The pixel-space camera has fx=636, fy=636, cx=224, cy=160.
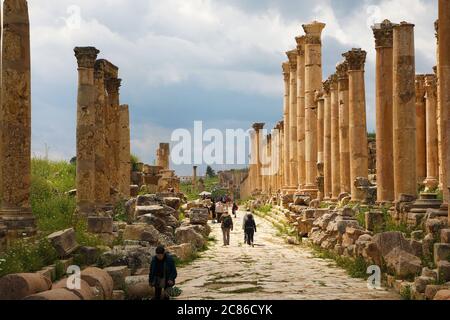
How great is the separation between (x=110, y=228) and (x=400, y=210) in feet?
28.3

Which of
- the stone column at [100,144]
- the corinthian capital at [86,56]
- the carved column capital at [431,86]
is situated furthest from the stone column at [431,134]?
the corinthian capital at [86,56]

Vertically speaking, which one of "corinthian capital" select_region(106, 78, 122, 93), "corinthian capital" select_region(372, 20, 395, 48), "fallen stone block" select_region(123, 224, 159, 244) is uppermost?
"corinthian capital" select_region(372, 20, 395, 48)

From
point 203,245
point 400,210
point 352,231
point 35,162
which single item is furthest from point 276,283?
point 35,162

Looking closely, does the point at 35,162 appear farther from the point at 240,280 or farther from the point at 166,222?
the point at 240,280

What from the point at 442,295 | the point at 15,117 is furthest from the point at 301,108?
the point at 442,295

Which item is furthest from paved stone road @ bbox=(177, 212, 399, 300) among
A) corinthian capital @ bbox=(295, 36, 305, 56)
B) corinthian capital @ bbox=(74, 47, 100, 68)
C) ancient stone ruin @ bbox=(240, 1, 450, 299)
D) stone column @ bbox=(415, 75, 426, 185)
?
corinthian capital @ bbox=(295, 36, 305, 56)

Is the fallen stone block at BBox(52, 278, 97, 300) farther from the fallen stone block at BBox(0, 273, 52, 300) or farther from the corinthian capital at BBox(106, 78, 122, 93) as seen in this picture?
the corinthian capital at BBox(106, 78, 122, 93)

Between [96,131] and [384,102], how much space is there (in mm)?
10792

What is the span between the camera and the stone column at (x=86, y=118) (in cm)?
2308

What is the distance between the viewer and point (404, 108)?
20266mm

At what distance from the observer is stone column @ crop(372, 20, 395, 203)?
22031 mm

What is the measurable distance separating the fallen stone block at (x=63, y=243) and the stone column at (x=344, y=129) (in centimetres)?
1684

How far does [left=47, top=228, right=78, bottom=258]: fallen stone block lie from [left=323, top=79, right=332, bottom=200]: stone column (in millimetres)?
18369

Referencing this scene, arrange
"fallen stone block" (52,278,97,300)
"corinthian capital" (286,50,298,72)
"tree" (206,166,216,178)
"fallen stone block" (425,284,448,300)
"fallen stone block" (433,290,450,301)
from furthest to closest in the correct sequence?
"tree" (206,166,216,178) < "corinthian capital" (286,50,298,72) < "fallen stone block" (425,284,448,300) < "fallen stone block" (52,278,97,300) < "fallen stone block" (433,290,450,301)
